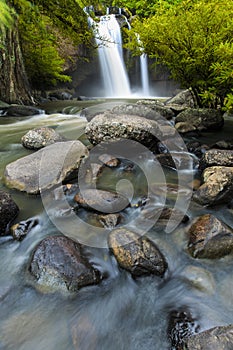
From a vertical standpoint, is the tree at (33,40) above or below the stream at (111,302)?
above

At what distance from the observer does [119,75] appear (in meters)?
16.6

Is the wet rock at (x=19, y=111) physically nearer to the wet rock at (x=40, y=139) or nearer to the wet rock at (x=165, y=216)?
the wet rock at (x=40, y=139)

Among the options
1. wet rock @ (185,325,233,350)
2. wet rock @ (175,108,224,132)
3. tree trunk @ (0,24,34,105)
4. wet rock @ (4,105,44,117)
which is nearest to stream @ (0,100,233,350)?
wet rock @ (185,325,233,350)

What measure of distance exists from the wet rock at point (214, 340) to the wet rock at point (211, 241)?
0.88 m

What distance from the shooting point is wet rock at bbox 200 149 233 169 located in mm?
3818

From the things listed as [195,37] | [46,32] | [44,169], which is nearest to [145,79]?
[46,32]

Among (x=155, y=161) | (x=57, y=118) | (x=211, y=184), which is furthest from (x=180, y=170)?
(x=57, y=118)

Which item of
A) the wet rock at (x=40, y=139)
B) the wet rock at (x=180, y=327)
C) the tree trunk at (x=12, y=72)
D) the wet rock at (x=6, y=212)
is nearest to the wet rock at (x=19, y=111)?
the tree trunk at (x=12, y=72)

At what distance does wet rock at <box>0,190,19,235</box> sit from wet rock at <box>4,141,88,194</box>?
53 cm

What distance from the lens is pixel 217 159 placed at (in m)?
3.88

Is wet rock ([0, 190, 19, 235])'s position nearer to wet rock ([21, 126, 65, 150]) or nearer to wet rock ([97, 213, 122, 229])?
wet rock ([97, 213, 122, 229])

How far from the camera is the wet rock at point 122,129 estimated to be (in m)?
4.51

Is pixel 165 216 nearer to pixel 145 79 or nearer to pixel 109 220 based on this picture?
pixel 109 220

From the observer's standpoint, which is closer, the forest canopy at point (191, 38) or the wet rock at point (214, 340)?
the wet rock at point (214, 340)
